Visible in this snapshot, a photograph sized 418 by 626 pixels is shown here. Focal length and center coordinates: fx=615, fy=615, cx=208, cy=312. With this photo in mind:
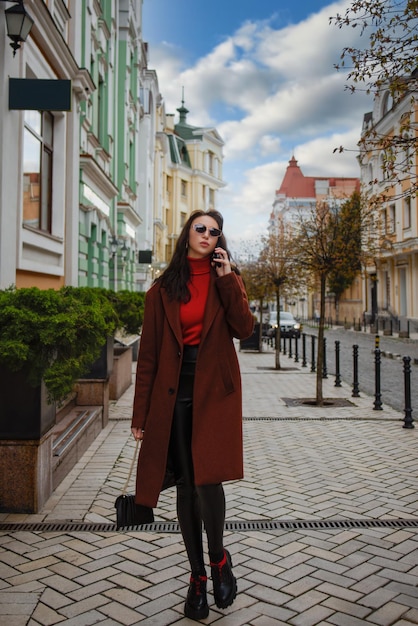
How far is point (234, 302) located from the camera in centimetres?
329

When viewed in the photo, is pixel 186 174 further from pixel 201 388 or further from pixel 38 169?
pixel 201 388

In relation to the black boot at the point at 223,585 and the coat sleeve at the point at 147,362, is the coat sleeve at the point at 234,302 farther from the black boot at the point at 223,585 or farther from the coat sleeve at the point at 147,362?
the black boot at the point at 223,585

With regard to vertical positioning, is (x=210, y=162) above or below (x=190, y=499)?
above

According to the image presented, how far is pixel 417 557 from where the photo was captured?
403cm

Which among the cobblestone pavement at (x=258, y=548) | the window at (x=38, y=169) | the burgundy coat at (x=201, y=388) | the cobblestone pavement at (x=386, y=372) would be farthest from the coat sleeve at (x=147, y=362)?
the cobblestone pavement at (x=386, y=372)

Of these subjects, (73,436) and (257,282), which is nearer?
(73,436)

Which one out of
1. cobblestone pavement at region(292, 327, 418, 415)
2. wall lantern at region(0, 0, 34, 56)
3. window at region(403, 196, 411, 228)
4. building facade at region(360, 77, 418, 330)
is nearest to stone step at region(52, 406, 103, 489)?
wall lantern at region(0, 0, 34, 56)

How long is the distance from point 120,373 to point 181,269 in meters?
8.23

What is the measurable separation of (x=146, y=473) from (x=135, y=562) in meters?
1.09

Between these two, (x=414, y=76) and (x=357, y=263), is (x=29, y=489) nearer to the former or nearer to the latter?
(x=414, y=76)

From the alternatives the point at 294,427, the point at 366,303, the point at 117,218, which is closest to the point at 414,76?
the point at 294,427

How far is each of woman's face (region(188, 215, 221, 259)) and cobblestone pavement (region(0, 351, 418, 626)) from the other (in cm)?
196

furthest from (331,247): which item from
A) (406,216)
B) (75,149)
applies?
(406,216)

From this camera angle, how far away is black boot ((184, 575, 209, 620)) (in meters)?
3.21
